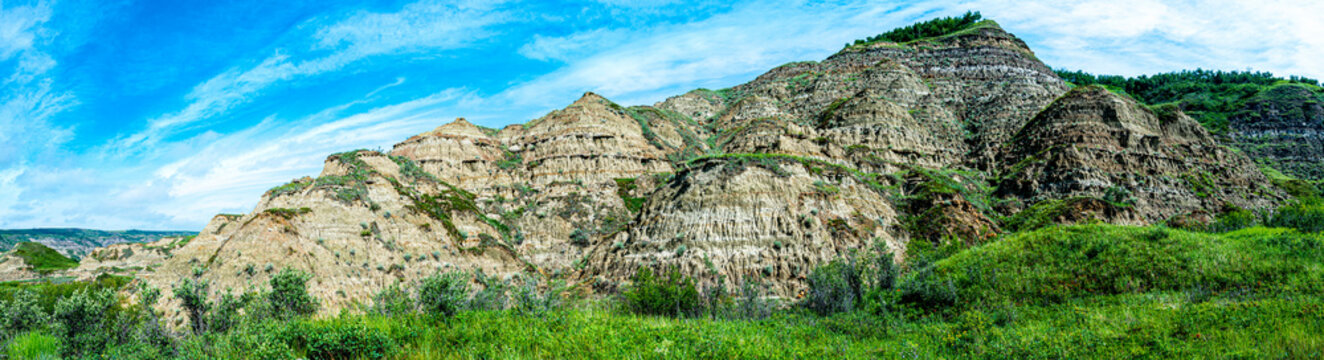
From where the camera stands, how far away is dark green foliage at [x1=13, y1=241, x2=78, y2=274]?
64719mm

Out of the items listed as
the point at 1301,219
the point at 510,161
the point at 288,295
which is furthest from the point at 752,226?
the point at 510,161

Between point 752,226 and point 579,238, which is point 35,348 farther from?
point 579,238

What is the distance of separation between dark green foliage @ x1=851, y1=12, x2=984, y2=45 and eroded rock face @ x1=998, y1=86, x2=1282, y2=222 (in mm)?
54521

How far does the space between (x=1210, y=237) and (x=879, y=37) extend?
120m

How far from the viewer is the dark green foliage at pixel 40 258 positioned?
64719 millimetres

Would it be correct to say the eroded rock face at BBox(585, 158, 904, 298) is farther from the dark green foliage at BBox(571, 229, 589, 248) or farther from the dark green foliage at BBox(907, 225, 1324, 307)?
the dark green foliage at BBox(907, 225, 1324, 307)

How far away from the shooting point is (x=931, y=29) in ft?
372

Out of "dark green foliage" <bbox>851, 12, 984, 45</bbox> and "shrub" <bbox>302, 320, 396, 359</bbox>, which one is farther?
"dark green foliage" <bbox>851, 12, 984, 45</bbox>

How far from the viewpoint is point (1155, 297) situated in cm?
1237

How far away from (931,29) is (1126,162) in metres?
72.9

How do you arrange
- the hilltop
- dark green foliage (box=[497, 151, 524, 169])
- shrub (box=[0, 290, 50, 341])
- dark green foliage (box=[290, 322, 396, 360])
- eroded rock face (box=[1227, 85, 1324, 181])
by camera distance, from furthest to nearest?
1. eroded rock face (box=[1227, 85, 1324, 181])
2. dark green foliage (box=[497, 151, 524, 169])
3. shrub (box=[0, 290, 50, 341])
4. the hilltop
5. dark green foliage (box=[290, 322, 396, 360])

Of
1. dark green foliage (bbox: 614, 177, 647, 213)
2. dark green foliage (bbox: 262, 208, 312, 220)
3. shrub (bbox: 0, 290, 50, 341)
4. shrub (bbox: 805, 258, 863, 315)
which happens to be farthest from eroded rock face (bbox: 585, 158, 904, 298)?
Answer: shrub (bbox: 0, 290, 50, 341)

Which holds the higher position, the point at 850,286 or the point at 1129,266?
the point at 1129,266

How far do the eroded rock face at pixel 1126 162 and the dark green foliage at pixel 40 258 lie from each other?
4639 inches
